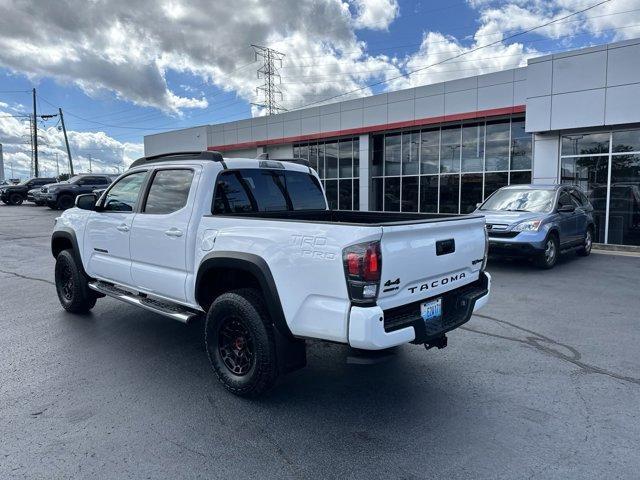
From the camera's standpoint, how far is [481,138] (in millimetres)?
18750

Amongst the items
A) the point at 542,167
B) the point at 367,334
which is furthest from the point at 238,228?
the point at 542,167

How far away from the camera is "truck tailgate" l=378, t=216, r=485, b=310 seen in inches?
123

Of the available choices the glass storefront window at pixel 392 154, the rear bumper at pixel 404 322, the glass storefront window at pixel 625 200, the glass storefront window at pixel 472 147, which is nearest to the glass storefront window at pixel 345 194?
the glass storefront window at pixel 392 154

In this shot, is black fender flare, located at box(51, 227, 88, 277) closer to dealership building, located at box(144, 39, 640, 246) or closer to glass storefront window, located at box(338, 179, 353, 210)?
dealership building, located at box(144, 39, 640, 246)

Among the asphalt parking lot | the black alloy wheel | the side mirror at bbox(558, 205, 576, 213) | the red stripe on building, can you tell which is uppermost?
the red stripe on building

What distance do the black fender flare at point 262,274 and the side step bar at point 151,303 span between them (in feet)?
2.55

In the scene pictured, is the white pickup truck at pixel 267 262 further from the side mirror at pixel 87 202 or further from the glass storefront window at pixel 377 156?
the glass storefront window at pixel 377 156

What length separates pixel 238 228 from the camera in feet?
12.3

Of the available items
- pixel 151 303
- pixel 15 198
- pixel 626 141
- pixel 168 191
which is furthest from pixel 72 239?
pixel 15 198

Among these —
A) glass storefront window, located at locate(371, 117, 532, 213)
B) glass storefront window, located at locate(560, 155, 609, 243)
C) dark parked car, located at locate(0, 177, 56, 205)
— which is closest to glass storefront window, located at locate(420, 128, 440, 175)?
glass storefront window, located at locate(371, 117, 532, 213)

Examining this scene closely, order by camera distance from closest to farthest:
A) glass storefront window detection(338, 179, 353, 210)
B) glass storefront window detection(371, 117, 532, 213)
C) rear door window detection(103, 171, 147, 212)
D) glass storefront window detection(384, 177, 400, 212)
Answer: rear door window detection(103, 171, 147, 212), glass storefront window detection(371, 117, 532, 213), glass storefront window detection(384, 177, 400, 212), glass storefront window detection(338, 179, 353, 210)

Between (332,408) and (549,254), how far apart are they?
7654mm

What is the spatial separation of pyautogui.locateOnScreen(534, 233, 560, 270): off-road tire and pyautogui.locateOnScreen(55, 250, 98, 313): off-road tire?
26.7 ft

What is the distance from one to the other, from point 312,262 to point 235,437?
132 cm
